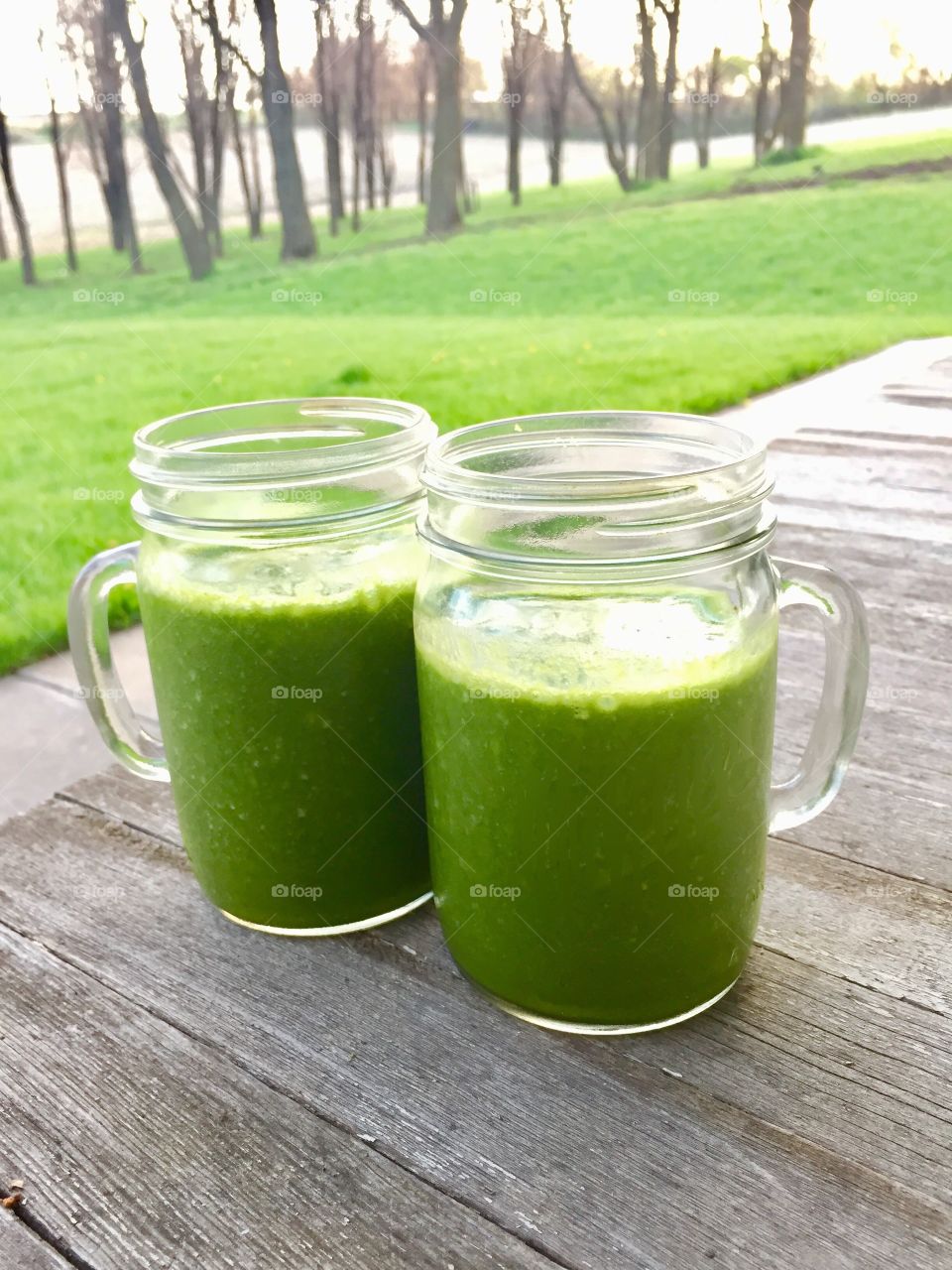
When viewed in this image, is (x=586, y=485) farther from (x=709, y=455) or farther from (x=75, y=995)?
(x=75, y=995)

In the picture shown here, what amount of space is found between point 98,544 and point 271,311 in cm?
203

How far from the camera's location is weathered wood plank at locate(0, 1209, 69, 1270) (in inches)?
21.5

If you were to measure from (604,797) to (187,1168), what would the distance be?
0.30 m

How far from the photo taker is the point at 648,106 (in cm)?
469

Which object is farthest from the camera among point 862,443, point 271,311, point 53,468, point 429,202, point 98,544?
point 429,202

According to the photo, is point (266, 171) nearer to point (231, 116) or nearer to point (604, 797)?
point (231, 116)

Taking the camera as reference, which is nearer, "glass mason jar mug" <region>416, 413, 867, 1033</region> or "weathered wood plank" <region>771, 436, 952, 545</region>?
"glass mason jar mug" <region>416, 413, 867, 1033</region>

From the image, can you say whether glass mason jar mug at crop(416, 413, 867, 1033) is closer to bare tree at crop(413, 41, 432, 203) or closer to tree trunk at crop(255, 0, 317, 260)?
tree trunk at crop(255, 0, 317, 260)

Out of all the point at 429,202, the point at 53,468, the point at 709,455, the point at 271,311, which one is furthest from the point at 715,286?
the point at 709,455

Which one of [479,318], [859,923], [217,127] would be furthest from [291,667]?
[479,318]

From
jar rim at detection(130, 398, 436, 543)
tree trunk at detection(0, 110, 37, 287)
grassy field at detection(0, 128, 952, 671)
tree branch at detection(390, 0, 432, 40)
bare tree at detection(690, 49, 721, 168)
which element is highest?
tree branch at detection(390, 0, 432, 40)

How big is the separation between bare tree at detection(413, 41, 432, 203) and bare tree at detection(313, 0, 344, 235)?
331 mm

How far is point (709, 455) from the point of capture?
0.72 m

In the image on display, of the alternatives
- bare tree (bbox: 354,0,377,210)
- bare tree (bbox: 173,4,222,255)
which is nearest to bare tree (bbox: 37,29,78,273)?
bare tree (bbox: 173,4,222,255)
